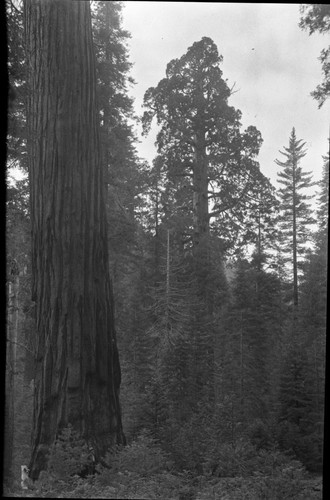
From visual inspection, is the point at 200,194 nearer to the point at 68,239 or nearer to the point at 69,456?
the point at 68,239

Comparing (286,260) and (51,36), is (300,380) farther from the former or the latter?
(286,260)

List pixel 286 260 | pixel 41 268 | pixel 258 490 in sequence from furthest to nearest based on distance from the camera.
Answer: pixel 286 260, pixel 41 268, pixel 258 490

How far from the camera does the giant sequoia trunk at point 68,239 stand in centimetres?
469

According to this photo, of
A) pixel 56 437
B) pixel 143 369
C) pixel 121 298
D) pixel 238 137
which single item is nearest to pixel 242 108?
pixel 238 137

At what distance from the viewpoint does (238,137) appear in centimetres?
1717

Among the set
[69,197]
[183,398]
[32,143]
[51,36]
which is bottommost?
[183,398]

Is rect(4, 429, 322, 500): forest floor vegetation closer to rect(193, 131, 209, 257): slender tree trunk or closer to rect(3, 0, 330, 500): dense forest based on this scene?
rect(3, 0, 330, 500): dense forest

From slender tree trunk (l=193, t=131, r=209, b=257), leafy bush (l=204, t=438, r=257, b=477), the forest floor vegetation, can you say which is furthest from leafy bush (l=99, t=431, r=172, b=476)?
slender tree trunk (l=193, t=131, r=209, b=257)

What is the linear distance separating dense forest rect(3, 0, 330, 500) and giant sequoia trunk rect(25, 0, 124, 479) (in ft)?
0.06

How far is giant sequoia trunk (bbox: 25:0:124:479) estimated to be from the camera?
15.4ft

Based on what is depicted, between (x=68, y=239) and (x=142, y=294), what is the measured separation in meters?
11.2

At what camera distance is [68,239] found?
196 inches

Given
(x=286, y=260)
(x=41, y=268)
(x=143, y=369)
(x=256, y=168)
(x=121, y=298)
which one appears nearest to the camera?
(x=41, y=268)

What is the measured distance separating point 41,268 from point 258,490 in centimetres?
289
